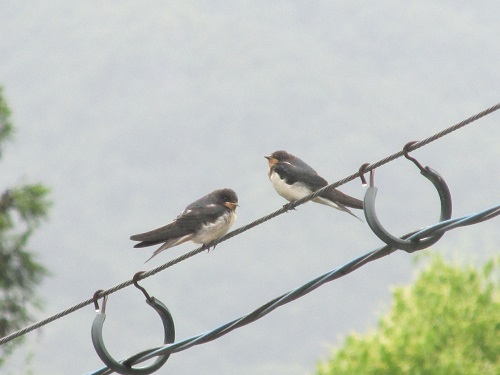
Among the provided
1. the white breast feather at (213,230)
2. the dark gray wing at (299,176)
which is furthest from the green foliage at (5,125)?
the white breast feather at (213,230)

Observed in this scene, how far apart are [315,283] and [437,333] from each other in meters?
18.6

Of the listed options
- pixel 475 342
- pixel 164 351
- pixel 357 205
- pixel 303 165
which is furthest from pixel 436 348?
pixel 164 351

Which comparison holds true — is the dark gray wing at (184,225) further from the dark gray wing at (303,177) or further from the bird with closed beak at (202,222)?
the dark gray wing at (303,177)

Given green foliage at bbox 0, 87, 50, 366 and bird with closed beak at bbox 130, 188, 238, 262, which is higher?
green foliage at bbox 0, 87, 50, 366

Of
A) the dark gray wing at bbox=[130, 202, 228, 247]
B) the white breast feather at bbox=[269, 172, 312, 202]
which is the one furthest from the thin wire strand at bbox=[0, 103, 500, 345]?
the white breast feather at bbox=[269, 172, 312, 202]

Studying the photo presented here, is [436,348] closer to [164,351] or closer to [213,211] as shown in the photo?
[213,211]

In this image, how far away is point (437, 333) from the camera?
22891 mm

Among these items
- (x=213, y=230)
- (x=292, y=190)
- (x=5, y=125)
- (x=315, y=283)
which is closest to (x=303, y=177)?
(x=292, y=190)

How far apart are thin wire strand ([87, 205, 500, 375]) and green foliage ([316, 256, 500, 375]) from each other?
1757cm

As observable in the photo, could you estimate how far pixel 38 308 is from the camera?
26.4 metres

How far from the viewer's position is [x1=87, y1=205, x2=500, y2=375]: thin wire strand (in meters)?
4.50

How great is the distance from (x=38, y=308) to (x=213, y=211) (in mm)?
18870

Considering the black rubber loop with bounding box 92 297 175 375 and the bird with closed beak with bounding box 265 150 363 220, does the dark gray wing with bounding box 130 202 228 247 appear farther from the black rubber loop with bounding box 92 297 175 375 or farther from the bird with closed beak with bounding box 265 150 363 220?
the black rubber loop with bounding box 92 297 175 375

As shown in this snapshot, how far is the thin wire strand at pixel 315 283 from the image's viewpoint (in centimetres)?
450
